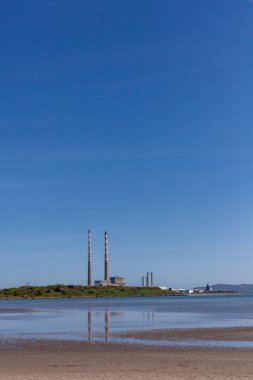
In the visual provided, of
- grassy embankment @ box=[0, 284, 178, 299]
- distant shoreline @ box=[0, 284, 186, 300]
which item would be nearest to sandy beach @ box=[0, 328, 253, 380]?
distant shoreline @ box=[0, 284, 186, 300]

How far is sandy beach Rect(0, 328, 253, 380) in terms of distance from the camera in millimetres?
21125

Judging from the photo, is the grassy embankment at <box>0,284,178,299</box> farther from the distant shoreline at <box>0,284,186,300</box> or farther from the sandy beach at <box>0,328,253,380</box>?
the sandy beach at <box>0,328,253,380</box>

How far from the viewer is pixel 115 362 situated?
2478 cm

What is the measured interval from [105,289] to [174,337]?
141517 mm

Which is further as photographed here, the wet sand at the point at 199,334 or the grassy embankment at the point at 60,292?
the grassy embankment at the point at 60,292

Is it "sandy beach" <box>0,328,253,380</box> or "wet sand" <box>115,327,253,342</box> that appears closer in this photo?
"sandy beach" <box>0,328,253,380</box>

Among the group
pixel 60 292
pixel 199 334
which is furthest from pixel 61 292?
pixel 199 334

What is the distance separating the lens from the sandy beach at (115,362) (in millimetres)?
21125

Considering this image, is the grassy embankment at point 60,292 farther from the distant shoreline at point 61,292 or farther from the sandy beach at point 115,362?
the sandy beach at point 115,362

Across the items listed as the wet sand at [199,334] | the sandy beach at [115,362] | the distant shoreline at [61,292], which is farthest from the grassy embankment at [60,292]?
the sandy beach at [115,362]

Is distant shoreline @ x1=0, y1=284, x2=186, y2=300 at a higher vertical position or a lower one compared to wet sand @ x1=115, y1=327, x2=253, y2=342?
higher

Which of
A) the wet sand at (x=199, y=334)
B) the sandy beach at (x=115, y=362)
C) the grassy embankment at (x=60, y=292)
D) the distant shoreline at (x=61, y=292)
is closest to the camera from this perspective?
the sandy beach at (x=115, y=362)

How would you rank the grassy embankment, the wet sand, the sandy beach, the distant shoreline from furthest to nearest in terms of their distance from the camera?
the grassy embankment < the distant shoreline < the wet sand < the sandy beach

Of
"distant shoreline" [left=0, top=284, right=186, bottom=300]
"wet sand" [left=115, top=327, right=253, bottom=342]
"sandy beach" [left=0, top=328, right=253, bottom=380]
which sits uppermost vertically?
"distant shoreline" [left=0, top=284, right=186, bottom=300]
